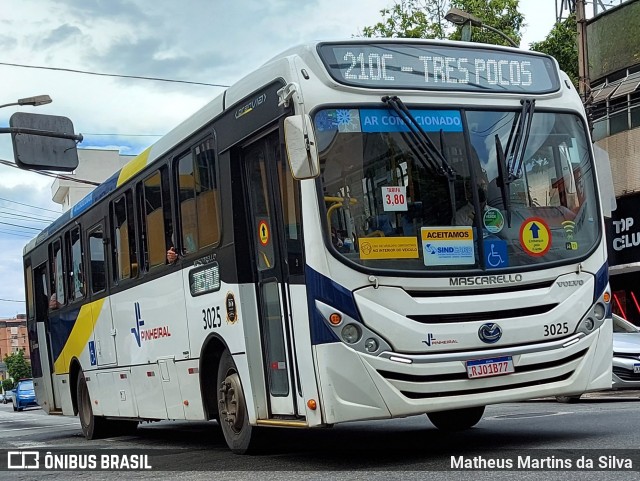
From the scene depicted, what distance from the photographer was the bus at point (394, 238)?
8.16 meters

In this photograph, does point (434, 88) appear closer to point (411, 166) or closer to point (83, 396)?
point (411, 166)

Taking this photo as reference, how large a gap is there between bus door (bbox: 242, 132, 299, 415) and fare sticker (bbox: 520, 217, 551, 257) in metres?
1.97

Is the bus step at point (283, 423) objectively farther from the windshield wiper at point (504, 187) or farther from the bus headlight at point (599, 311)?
the bus headlight at point (599, 311)

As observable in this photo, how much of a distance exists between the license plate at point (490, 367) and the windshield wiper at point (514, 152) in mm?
1113

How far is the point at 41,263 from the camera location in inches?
714

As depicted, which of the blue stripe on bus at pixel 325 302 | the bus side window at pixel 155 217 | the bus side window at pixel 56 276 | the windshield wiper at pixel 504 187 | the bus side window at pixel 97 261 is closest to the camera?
the blue stripe on bus at pixel 325 302

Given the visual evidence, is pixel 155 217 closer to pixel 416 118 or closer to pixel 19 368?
pixel 416 118

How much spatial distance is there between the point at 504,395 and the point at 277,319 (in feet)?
6.53

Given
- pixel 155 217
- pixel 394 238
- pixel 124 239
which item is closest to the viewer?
pixel 394 238

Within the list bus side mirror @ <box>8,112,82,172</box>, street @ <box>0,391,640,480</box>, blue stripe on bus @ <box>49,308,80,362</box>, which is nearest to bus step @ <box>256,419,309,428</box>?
street @ <box>0,391,640,480</box>

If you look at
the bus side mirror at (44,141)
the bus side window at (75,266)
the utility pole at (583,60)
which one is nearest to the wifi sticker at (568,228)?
the bus side window at (75,266)

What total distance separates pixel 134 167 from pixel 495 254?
5685mm

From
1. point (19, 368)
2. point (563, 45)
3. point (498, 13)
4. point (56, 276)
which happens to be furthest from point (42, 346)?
point (19, 368)

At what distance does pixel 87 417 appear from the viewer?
15742mm
